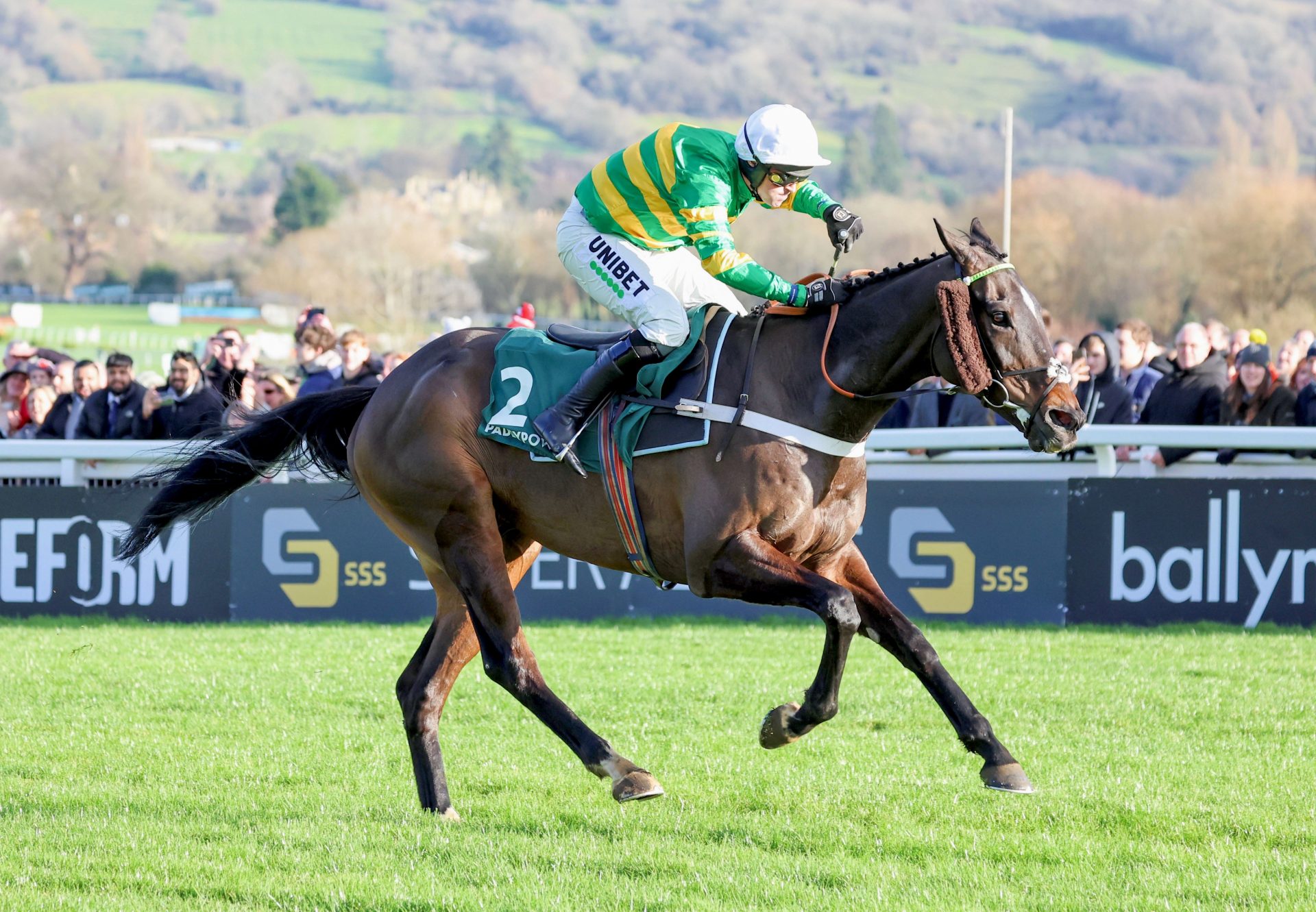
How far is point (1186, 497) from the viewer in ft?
30.6

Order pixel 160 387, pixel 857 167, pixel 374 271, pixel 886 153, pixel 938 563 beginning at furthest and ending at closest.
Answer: pixel 886 153
pixel 857 167
pixel 374 271
pixel 160 387
pixel 938 563

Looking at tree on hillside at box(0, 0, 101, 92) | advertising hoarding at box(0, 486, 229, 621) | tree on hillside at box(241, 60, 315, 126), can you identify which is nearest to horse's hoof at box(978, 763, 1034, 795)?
advertising hoarding at box(0, 486, 229, 621)

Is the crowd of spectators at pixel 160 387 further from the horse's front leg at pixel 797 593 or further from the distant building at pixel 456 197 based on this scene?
the distant building at pixel 456 197

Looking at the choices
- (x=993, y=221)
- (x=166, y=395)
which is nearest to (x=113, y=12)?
(x=993, y=221)

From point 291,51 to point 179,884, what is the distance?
19080 cm

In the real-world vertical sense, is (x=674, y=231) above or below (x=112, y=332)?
above

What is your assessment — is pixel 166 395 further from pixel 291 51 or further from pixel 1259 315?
pixel 291 51

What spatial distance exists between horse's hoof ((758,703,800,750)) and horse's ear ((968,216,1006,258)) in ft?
5.25

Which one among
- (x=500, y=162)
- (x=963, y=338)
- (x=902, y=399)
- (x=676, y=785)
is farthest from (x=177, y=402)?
(x=500, y=162)

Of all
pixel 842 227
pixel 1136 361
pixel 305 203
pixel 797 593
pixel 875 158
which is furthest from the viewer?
pixel 875 158

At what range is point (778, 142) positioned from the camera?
522cm

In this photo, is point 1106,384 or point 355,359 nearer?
point 1106,384

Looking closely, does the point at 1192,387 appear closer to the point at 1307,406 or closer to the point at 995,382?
the point at 1307,406

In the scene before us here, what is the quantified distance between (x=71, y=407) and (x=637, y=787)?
25.1 ft
